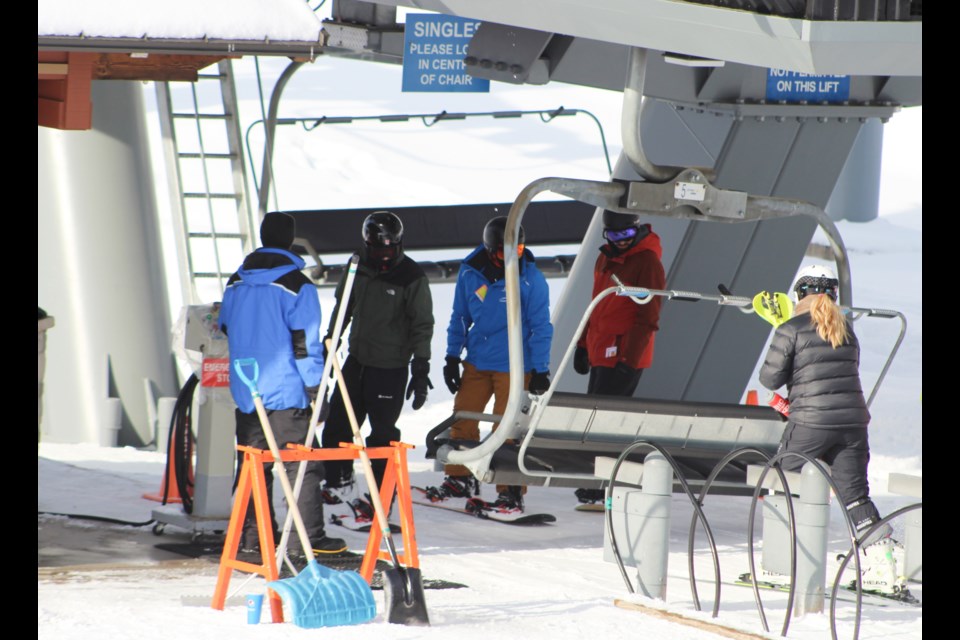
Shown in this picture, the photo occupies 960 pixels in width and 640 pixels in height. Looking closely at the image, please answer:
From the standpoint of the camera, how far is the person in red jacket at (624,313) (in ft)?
30.2

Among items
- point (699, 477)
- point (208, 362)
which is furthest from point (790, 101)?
point (208, 362)

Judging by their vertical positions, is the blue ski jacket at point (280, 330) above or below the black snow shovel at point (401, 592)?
above

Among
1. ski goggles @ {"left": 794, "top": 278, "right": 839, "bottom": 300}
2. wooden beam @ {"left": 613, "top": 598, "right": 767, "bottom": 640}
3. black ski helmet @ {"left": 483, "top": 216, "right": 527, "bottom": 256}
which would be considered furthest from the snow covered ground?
black ski helmet @ {"left": 483, "top": 216, "right": 527, "bottom": 256}

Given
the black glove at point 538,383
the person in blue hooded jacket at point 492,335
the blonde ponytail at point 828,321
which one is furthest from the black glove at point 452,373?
the blonde ponytail at point 828,321

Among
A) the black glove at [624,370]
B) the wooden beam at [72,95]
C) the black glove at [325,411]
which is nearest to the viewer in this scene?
the wooden beam at [72,95]

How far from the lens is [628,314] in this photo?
933 cm

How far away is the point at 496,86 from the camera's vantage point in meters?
53.2

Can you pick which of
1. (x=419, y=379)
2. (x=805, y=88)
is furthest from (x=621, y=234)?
(x=805, y=88)

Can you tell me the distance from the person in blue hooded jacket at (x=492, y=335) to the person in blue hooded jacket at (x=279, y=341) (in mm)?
1775

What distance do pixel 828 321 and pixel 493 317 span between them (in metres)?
2.52

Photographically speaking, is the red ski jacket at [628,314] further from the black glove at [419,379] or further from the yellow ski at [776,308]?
the yellow ski at [776,308]

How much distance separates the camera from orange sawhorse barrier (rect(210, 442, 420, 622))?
20.5ft

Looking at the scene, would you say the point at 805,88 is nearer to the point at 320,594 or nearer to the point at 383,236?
the point at 383,236

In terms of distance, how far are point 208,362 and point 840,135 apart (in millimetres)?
4776
